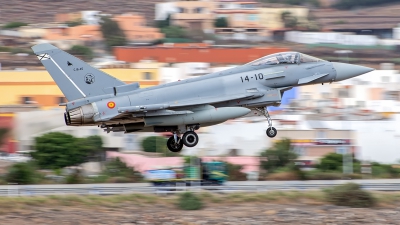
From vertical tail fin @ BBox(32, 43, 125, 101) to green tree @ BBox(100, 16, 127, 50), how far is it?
111012 millimetres

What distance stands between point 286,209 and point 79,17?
133113 mm

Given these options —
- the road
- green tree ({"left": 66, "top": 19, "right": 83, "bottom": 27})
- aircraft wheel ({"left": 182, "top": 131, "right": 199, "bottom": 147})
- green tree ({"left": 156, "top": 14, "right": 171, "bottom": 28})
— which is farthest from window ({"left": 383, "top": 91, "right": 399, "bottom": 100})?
green tree ({"left": 66, "top": 19, "right": 83, "bottom": 27})

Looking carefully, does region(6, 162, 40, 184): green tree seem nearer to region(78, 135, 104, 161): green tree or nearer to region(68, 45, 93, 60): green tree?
region(78, 135, 104, 161): green tree

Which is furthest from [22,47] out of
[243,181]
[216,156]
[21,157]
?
[243,181]

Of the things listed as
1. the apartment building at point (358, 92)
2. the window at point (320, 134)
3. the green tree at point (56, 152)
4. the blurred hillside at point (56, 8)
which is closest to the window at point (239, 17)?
the blurred hillside at point (56, 8)

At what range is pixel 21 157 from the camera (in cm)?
6450

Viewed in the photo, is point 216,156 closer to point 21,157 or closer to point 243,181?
point 243,181

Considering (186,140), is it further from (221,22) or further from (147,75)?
(221,22)

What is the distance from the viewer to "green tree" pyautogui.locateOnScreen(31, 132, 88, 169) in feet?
197

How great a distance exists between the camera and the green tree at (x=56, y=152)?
60.0m

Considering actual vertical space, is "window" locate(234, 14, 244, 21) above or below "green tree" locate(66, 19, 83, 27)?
above

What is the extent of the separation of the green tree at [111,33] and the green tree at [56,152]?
81795 millimetres

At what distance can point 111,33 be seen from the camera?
14425cm

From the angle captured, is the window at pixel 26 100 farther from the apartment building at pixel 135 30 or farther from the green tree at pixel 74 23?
the green tree at pixel 74 23
